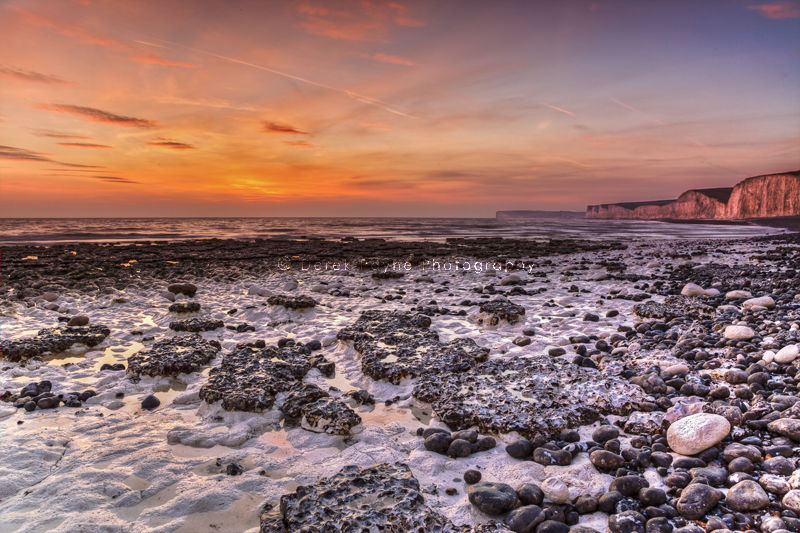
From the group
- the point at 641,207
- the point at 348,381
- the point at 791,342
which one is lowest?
the point at 348,381

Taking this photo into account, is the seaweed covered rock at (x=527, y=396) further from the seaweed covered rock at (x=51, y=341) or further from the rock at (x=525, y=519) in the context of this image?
the seaweed covered rock at (x=51, y=341)

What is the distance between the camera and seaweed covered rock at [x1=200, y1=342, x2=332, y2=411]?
4.48 m

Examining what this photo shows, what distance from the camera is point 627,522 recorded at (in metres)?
2.59

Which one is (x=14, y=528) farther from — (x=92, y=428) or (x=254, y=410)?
(x=254, y=410)

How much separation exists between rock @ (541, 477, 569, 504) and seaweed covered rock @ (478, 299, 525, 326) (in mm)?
4617

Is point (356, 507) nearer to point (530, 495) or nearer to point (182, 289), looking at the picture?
point (530, 495)

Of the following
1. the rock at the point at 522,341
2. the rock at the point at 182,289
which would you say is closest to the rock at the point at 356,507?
the rock at the point at 522,341

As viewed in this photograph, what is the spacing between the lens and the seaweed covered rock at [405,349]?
5.36m

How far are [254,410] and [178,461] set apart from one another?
0.96 m

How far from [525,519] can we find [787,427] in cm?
237

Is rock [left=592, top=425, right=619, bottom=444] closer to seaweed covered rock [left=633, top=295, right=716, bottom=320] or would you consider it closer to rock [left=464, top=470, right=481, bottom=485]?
rock [left=464, top=470, right=481, bottom=485]

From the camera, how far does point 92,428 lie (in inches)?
158

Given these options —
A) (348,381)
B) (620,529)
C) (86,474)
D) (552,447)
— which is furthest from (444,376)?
(86,474)

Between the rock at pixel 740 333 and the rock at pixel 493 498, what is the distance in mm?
4913
